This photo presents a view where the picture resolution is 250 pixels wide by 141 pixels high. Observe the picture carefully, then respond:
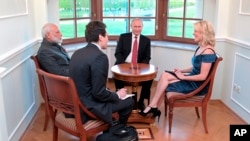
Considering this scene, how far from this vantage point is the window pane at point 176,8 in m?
4.61

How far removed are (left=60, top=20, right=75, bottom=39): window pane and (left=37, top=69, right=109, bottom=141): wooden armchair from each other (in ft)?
7.72

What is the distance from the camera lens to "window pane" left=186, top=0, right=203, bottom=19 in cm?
440

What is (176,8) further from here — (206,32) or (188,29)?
(206,32)

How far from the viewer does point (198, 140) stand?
2865mm

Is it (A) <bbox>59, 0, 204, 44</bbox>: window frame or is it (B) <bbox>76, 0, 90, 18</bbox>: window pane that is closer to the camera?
(B) <bbox>76, 0, 90, 18</bbox>: window pane

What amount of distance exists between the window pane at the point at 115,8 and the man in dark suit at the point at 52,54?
191 centimetres

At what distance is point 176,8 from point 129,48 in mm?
1489

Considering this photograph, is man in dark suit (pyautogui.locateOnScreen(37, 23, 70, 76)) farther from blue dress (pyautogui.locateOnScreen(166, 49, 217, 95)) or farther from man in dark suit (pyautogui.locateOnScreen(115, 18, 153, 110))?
blue dress (pyautogui.locateOnScreen(166, 49, 217, 95))

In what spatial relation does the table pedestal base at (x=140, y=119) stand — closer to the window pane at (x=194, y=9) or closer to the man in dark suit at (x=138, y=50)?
the man in dark suit at (x=138, y=50)

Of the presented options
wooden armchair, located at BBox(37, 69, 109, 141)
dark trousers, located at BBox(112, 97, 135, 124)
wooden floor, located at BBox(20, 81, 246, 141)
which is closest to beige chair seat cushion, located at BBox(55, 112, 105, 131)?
wooden armchair, located at BBox(37, 69, 109, 141)

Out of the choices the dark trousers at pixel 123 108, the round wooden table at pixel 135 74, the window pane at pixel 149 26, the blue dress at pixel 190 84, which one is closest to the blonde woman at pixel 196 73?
the blue dress at pixel 190 84

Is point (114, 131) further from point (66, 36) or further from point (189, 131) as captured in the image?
point (66, 36)

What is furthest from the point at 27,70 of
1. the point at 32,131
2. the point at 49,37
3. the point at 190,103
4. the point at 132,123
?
the point at 190,103

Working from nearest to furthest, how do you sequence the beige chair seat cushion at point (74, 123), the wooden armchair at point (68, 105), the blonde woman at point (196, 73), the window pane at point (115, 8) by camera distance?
the wooden armchair at point (68, 105)
the beige chair seat cushion at point (74, 123)
the blonde woman at point (196, 73)
the window pane at point (115, 8)
